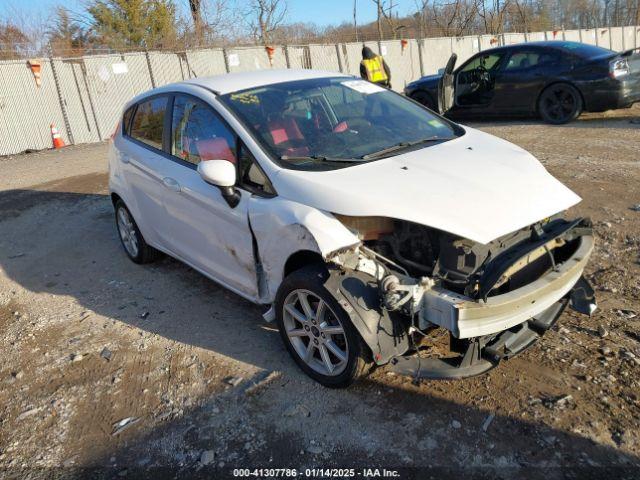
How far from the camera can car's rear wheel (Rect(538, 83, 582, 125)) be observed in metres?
9.84

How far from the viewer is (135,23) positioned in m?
26.5

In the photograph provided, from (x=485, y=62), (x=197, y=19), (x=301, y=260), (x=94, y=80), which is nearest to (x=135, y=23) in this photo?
(x=197, y=19)

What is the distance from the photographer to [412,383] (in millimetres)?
3223

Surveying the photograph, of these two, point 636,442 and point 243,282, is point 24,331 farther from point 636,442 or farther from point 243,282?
point 636,442

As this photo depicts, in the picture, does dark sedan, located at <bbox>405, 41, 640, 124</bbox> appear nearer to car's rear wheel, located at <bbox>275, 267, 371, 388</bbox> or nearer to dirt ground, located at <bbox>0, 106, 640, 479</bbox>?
dirt ground, located at <bbox>0, 106, 640, 479</bbox>

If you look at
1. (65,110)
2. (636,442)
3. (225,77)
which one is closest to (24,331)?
(225,77)

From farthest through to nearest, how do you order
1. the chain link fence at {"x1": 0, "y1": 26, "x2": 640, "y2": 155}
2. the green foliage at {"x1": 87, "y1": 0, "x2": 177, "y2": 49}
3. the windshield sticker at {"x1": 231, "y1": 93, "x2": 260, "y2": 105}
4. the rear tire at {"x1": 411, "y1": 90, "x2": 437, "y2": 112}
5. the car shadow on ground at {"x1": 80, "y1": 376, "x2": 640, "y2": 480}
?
the green foliage at {"x1": 87, "y1": 0, "x2": 177, "y2": 49}
the chain link fence at {"x1": 0, "y1": 26, "x2": 640, "y2": 155}
the rear tire at {"x1": 411, "y1": 90, "x2": 437, "y2": 112}
the windshield sticker at {"x1": 231, "y1": 93, "x2": 260, "y2": 105}
the car shadow on ground at {"x1": 80, "y1": 376, "x2": 640, "y2": 480}

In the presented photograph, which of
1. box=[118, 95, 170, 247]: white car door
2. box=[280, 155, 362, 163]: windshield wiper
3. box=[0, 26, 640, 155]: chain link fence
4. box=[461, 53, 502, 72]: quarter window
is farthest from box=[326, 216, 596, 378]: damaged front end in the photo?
box=[0, 26, 640, 155]: chain link fence

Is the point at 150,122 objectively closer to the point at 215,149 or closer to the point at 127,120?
the point at 127,120

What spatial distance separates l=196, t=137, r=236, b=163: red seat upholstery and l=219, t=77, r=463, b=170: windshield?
0.22m

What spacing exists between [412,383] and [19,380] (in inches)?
104

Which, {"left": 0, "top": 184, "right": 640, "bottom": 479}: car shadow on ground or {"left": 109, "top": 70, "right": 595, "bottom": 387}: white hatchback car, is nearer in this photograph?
{"left": 0, "top": 184, "right": 640, "bottom": 479}: car shadow on ground

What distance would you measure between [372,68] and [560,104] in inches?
140

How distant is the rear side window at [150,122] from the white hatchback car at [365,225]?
0.90ft
